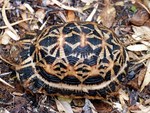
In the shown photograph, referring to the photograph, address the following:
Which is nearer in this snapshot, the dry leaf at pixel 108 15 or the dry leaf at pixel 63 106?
the dry leaf at pixel 63 106

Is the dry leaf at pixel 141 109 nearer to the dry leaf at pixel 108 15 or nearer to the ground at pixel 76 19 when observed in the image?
the ground at pixel 76 19

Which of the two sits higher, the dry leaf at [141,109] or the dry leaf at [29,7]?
the dry leaf at [29,7]

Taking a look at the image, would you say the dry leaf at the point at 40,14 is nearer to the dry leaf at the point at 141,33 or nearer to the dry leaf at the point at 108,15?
the dry leaf at the point at 108,15

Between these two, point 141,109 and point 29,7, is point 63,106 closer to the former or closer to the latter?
point 141,109

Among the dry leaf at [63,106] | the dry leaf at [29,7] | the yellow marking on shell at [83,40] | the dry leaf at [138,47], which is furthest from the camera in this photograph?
the dry leaf at [29,7]

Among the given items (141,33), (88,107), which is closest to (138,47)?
(141,33)

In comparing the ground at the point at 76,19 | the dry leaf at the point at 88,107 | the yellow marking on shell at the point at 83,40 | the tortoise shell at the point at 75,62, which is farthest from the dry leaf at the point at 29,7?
the dry leaf at the point at 88,107

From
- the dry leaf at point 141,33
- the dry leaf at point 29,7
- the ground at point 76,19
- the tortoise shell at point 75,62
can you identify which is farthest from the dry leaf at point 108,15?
the dry leaf at point 29,7

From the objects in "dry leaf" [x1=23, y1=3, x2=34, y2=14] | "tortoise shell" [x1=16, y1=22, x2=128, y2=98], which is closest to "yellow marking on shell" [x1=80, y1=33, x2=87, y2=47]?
"tortoise shell" [x1=16, y1=22, x2=128, y2=98]

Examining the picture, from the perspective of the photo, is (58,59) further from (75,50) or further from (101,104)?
(101,104)

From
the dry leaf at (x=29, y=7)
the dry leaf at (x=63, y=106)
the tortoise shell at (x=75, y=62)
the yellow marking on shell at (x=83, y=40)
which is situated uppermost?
the dry leaf at (x=29, y=7)

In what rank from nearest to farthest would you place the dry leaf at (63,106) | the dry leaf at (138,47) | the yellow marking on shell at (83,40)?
1. the yellow marking on shell at (83,40)
2. the dry leaf at (63,106)
3. the dry leaf at (138,47)
